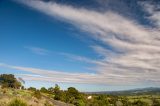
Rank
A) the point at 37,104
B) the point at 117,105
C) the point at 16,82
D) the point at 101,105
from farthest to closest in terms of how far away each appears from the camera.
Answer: the point at 117,105
the point at 101,105
the point at 16,82
the point at 37,104

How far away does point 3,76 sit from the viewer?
257 feet

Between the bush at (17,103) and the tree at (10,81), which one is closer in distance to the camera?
the bush at (17,103)

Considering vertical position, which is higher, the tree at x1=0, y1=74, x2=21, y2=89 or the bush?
the tree at x1=0, y1=74, x2=21, y2=89

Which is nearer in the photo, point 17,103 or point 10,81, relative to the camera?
point 17,103

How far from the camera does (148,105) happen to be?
161 m

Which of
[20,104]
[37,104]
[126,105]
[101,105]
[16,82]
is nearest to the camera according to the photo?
[20,104]

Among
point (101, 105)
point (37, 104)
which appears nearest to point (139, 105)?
point (101, 105)

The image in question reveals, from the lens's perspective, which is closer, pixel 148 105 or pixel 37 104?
pixel 37 104

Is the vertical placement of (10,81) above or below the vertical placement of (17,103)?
above

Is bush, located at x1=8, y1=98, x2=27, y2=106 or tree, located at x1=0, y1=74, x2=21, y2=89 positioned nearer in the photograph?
bush, located at x1=8, y1=98, x2=27, y2=106

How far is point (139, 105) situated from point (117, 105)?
33.7 meters

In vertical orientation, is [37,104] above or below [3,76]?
below

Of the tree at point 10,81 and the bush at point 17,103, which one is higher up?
the tree at point 10,81

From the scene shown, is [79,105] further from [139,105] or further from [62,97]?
[139,105]
